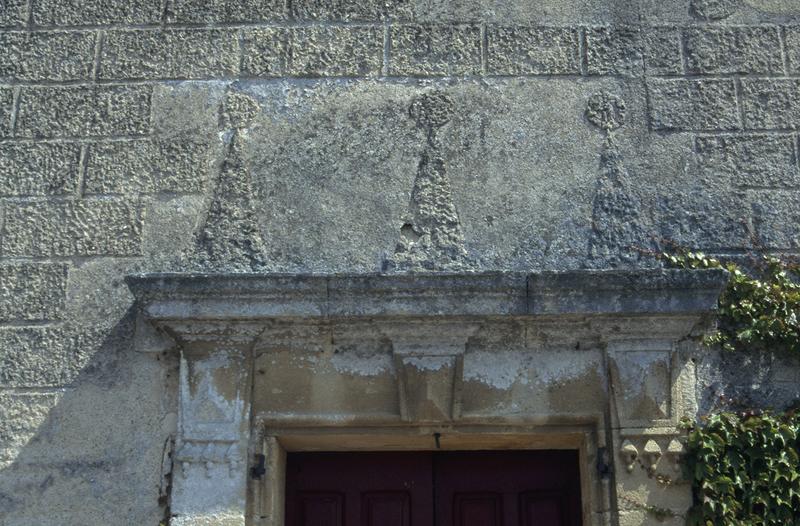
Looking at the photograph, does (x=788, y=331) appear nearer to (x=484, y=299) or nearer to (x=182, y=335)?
(x=484, y=299)

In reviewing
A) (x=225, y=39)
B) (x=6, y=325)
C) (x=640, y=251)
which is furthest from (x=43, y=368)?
(x=640, y=251)

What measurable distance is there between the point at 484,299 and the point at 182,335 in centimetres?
114

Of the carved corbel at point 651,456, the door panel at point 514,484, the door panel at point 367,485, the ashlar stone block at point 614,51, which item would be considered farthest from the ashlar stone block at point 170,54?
the carved corbel at point 651,456

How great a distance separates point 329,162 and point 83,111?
1080mm

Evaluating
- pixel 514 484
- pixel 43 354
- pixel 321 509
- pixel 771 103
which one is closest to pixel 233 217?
pixel 43 354

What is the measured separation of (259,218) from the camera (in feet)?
13.6

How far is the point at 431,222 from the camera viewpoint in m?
4.11

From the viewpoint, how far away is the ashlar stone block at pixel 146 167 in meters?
4.19

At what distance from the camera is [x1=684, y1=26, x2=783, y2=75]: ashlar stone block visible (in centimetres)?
437

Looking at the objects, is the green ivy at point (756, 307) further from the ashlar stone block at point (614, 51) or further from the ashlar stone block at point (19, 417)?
the ashlar stone block at point (19, 417)

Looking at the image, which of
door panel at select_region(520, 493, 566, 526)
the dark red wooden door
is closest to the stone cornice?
the dark red wooden door

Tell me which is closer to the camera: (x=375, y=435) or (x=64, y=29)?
(x=375, y=435)

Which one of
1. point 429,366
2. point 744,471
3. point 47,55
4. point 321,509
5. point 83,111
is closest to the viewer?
point 744,471

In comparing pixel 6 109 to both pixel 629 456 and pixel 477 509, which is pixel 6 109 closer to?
pixel 477 509
